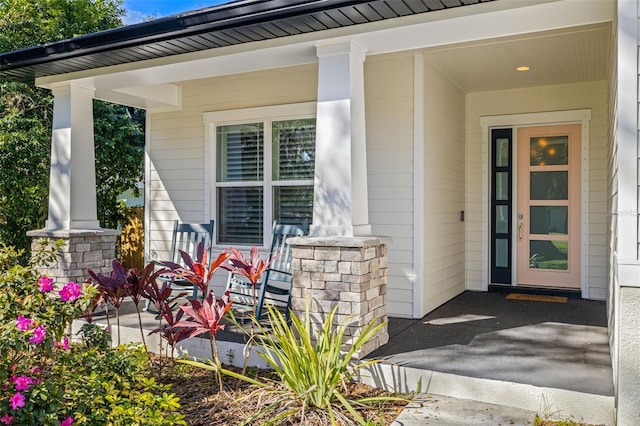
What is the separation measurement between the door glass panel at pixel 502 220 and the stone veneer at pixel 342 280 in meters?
3.18

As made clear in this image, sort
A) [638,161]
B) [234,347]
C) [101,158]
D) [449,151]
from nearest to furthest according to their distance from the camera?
1. [638,161]
2. [234,347]
3. [449,151]
4. [101,158]

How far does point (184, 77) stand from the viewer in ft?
17.3

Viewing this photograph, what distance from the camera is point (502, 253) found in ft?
22.5

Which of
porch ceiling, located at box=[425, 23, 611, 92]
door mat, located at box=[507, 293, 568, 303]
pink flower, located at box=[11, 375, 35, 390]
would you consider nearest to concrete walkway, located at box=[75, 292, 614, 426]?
door mat, located at box=[507, 293, 568, 303]

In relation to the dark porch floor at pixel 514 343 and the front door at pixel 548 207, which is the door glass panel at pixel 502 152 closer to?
the front door at pixel 548 207

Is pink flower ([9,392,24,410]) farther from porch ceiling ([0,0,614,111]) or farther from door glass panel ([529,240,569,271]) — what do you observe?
door glass panel ([529,240,569,271])

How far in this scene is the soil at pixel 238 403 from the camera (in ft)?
10.2

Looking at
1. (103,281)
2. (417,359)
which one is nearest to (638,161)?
(417,359)

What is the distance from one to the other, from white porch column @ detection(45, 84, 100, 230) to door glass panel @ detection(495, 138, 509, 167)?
16.5 feet

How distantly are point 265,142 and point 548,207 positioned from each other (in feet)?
12.1

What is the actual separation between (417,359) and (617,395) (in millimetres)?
1328

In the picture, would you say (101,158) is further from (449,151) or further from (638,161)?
(638,161)

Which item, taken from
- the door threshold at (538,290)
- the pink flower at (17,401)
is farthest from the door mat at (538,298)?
the pink flower at (17,401)

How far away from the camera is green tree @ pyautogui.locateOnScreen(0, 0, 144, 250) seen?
738 cm
